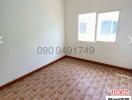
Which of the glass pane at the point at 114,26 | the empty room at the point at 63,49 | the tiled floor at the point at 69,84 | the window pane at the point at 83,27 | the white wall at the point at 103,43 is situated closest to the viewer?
the tiled floor at the point at 69,84

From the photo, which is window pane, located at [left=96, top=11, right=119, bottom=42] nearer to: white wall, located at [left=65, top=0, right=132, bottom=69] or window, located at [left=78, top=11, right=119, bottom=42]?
window, located at [left=78, top=11, right=119, bottom=42]

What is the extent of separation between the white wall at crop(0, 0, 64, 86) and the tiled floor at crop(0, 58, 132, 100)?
0.37 metres

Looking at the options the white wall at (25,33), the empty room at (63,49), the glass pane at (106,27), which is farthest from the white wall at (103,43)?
the white wall at (25,33)

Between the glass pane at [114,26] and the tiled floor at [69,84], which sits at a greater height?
the glass pane at [114,26]

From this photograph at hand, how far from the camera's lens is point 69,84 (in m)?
2.44

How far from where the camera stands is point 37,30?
9.68ft

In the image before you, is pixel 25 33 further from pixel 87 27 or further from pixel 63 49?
pixel 87 27

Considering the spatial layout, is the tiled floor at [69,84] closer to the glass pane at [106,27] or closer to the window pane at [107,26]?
the window pane at [107,26]

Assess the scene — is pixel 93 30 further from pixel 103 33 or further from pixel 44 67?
pixel 44 67

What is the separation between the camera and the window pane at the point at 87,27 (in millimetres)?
3489

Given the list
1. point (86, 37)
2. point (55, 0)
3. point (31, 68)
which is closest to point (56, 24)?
point (55, 0)

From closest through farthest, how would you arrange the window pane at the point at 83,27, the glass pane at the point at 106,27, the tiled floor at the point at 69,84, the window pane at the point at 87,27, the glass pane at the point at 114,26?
1. the tiled floor at the point at 69,84
2. the glass pane at the point at 114,26
3. the glass pane at the point at 106,27
4. the window pane at the point at 87,27
5. the window pane at the point at 83,27

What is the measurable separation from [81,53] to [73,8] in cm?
175

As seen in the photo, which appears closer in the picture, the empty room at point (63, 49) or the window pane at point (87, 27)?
the empty room at point (63, 49)
